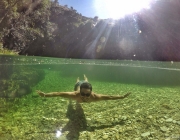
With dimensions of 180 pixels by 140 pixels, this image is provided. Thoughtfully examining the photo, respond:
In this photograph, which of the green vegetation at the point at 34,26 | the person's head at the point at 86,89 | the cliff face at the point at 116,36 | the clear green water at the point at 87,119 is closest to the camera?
the clear green water at the point at 87,119

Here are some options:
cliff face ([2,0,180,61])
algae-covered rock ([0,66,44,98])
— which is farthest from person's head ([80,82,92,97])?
cliff face ([2,0,180,61])

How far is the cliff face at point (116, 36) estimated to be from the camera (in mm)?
88794

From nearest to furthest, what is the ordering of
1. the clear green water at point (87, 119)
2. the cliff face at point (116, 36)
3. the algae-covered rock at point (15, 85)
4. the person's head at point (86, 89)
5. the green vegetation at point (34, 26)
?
the clear green water at point (87, 119) < the person's head at point (86, 89) < the algae-covered rock at point (15, 85) < the green vegetation at point (34, 26) < the cliff face at point (116, 36)

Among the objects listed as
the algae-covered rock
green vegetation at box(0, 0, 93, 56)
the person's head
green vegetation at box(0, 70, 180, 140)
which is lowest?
green vegetation at box(0, 70, 180, 140)

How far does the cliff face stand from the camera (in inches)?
3496

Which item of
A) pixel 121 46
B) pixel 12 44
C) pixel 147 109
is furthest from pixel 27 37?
pixel 147 109

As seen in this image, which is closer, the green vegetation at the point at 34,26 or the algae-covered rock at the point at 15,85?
the algae-covered rock at the point at 15,85

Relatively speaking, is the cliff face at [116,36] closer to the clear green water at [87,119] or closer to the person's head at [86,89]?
the clear green water at [87,119]

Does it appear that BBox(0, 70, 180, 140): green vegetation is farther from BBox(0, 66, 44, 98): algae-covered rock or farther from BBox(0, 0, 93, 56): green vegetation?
BBox(0, 0, 93, 56): green vegetation

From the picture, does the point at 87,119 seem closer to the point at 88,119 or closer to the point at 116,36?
the point at 88,119

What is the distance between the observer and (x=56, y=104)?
10.2 metres

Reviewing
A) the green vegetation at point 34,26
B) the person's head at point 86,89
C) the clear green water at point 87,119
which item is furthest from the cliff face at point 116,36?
the person's head at point 86,89

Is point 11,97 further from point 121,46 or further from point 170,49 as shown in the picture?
point 170,49

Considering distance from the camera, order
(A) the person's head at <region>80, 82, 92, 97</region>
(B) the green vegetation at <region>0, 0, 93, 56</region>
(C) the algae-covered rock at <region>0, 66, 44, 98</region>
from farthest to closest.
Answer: (B) the green vegetation at <region>0, 0, 93, 56</region>, (C) the algae-covered rock at <region>0, 66, 44, 98</region>, (A) the person's head at <region>80, 82, 92, 97</region>
